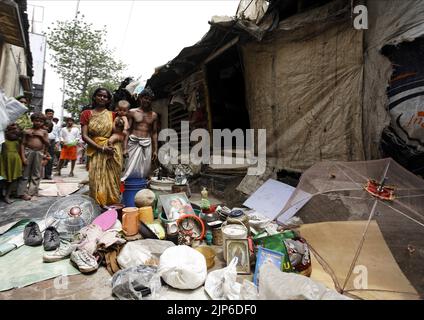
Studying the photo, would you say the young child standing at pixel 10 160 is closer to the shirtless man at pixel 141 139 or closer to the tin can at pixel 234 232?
the shirtless man at pixel 141 139

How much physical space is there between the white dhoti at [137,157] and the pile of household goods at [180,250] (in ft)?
2.71

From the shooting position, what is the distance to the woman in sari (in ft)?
12.6

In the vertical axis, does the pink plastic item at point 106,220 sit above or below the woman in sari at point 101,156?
below

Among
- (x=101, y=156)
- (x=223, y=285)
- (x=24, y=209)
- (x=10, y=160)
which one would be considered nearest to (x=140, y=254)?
(x=223, y=285)

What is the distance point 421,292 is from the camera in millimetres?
1696

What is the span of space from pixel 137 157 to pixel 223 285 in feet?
10.0

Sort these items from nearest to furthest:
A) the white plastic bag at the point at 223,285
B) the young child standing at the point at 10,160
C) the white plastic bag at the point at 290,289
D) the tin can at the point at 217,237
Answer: the white plastic bag at the point at 290,289 < the white plastic bag at the point at 223,285 < the tin can at the point at 217,237 < the young child standing at the point at 10,160

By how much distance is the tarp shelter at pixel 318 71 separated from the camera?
2729mm

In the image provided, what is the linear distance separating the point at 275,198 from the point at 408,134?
1.89 m

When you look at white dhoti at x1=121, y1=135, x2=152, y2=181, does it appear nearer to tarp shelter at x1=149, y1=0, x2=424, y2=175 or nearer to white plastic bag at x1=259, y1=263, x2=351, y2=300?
tarp shelter at x1=149, y1=0, x2=424, y2=175

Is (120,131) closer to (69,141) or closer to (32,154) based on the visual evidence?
(32,154)

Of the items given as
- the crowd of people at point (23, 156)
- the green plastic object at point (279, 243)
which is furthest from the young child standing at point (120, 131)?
the green plastic object at point (279, 243)

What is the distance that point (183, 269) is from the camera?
1.94 meters

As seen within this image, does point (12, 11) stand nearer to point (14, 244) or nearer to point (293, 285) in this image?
point (14, 244)
